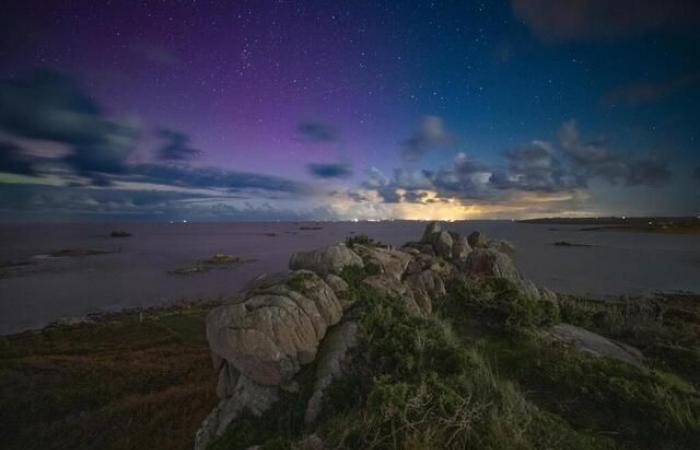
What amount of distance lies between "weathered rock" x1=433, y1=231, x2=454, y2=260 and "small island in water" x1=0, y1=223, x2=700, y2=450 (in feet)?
12.6

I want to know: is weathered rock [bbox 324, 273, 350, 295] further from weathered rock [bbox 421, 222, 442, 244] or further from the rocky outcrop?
weathered rock [bbox 421, 222, 442, 244]

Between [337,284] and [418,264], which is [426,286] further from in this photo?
[337,284]

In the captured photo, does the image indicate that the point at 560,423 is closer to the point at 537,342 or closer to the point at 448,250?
the point at 537,342

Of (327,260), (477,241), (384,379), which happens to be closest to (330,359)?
(384,379)

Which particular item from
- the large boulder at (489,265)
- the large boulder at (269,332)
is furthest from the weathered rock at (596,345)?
the large boulder at (269,332)

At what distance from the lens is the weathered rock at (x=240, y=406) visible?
7.89 m

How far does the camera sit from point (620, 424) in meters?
6.57

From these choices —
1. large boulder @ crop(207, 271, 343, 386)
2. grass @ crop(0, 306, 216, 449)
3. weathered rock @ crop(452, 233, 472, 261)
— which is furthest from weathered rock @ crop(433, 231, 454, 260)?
grass @ crop(0, 306, 216, 449)

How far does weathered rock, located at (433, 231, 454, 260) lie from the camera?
20625 mm

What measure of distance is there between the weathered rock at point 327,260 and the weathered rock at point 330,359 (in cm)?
247

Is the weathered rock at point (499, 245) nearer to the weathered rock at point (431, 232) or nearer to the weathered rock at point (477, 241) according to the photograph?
the weathered rock at point (477, 241)

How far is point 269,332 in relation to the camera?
8.21 m

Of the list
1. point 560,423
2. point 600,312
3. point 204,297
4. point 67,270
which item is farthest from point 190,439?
point 67,270

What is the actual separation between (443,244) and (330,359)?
47.8 ft
